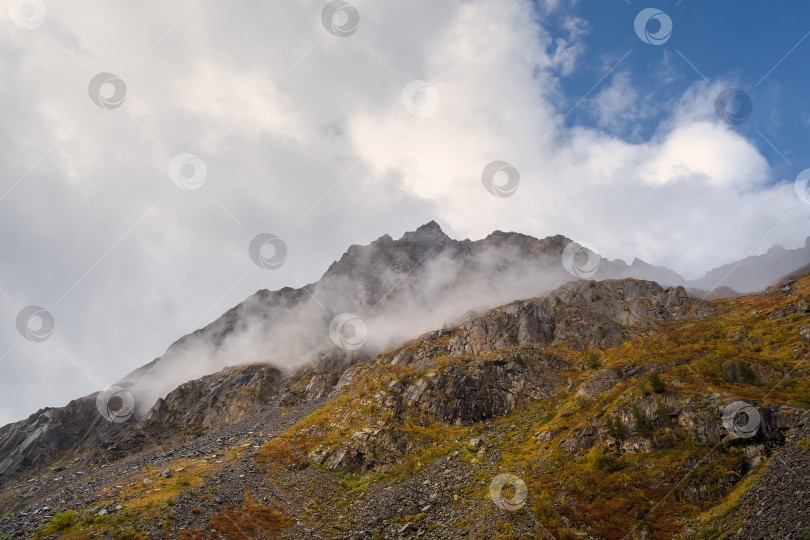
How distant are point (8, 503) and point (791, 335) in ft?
446

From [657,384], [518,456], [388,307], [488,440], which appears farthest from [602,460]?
[388,307]

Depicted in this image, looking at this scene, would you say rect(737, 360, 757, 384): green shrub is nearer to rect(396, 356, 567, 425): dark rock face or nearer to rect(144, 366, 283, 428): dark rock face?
rect(396, 356, 567, 425): dark rock face

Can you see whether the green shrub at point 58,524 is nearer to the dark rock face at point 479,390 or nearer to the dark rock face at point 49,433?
the dark rock face at point 479,390

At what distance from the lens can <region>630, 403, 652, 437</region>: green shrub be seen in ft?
147

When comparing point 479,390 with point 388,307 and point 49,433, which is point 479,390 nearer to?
point 388,307

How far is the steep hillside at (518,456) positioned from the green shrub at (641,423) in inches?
5.3

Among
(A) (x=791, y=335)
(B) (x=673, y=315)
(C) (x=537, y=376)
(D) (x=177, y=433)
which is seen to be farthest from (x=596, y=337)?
(D) (x=177, y=433)

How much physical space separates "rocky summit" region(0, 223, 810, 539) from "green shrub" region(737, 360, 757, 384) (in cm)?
18

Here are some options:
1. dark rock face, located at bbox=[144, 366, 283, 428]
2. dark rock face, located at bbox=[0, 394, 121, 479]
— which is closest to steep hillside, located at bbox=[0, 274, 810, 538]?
dark rock face, located at bbox=[0, 394, 121, 479]

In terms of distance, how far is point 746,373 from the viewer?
49.2 m

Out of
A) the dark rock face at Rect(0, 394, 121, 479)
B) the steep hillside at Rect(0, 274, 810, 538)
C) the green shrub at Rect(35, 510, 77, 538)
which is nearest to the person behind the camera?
the steep hillside at Rect(0, 274, 810, 538)

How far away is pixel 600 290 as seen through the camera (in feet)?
411

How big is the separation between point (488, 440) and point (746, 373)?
35379 mm

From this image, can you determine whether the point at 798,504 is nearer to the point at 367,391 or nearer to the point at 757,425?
the point at 757,425
